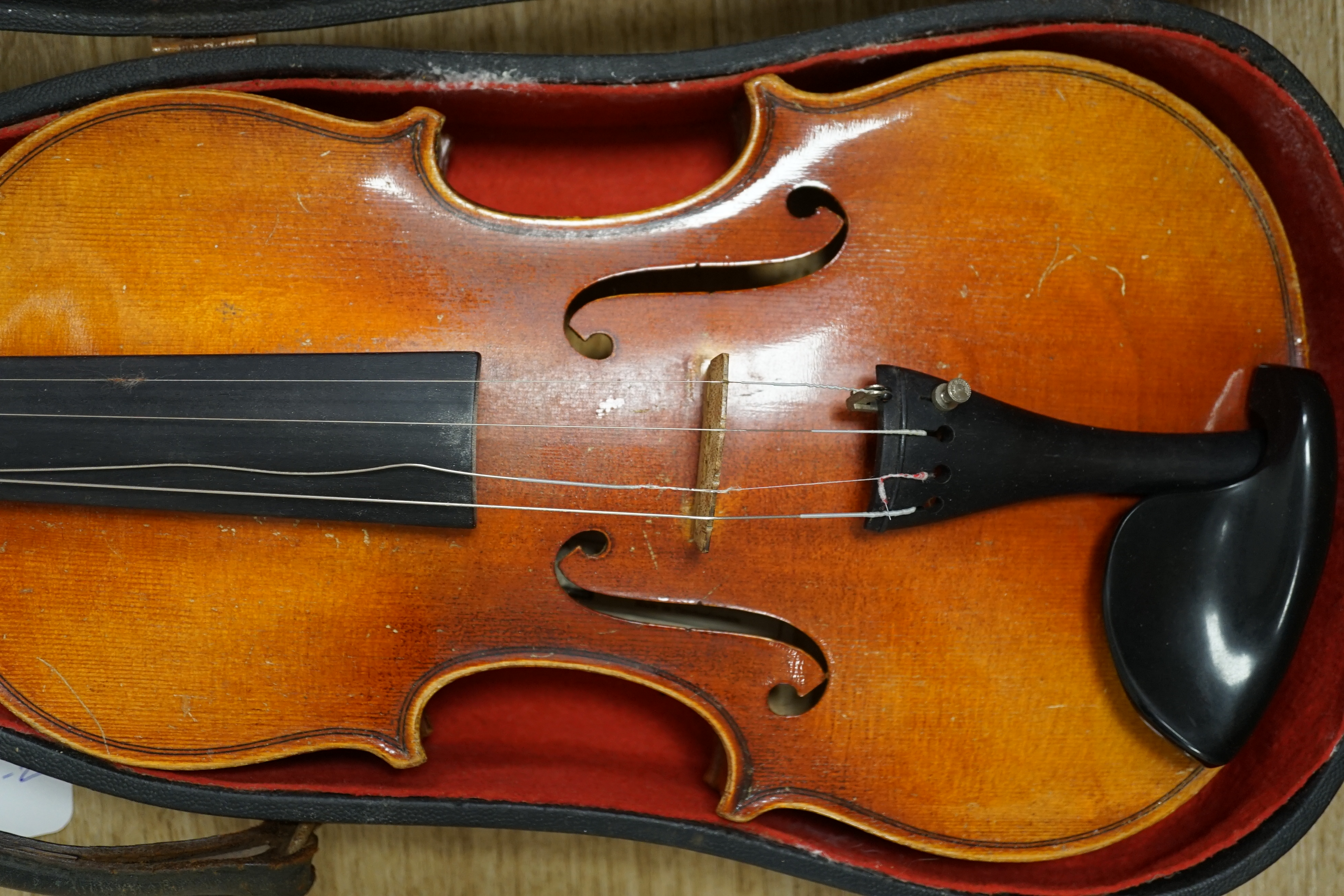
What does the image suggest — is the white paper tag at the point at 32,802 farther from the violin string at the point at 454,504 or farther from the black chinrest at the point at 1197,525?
the black chinrest at the point at 1197,525

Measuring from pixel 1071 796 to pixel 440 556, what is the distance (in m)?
0.91

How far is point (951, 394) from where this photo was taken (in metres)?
1.06

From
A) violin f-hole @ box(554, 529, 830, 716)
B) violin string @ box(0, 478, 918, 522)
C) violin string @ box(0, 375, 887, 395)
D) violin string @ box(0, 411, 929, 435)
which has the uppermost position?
violin string @ box(0, 375, 887, 395)

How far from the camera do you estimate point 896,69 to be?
1.28 meters

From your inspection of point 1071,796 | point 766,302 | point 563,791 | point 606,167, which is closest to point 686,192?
point 606,167

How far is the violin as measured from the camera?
117 cm

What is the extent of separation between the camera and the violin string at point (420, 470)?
1146mm

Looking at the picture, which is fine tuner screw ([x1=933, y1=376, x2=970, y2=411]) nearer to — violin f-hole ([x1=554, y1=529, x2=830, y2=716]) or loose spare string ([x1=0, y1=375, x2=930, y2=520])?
loose spare string ([x1=0, y1=375, x2=930, y2=520])

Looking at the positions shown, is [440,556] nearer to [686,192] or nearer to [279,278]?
[279,278]

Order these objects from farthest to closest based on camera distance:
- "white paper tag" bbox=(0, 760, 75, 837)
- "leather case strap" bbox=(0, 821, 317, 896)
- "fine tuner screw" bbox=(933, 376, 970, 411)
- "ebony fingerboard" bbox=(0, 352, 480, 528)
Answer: "white paper tag" bbox=(0, 760, 75, 837) < "leather case strap" bbox=(0, 821, 317, 896) < "ebony fingerboard" bbox=(0, 352, 480, 528) < "fine tuner screw" bbox=(933, 376, 970, 411)

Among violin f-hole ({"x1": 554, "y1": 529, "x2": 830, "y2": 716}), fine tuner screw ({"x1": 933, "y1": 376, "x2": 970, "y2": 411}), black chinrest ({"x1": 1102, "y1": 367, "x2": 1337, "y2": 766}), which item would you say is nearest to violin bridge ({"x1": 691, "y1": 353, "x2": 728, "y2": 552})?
violin f-hole ({"x1": 554, "y1": 529, "x2": 830, "y2": 716})

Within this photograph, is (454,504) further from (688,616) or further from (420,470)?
(688,616)

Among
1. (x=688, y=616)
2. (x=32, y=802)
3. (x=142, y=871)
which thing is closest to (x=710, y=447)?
(x=688, y=616)

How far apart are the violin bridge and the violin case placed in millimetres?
421
